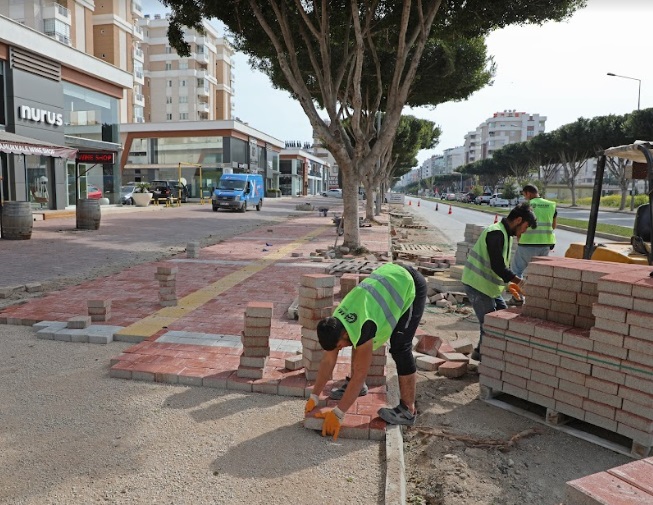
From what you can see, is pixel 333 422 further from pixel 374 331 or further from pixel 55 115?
pixel 55 115

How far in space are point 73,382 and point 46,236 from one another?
12.7 metres

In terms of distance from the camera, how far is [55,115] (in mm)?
24625

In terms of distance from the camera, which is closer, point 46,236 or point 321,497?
point 321,497

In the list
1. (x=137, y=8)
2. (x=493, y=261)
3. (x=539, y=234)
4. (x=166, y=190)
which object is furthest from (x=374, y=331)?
(x=137, y=8)

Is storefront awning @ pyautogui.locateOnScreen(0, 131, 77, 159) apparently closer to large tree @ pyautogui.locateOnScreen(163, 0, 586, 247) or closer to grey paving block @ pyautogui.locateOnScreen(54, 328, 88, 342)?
large tree @ pyautogui.locateOnScreen(163, 0, 586, 247)

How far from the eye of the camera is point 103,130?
1136 inches

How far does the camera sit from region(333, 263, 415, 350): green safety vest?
3.30 meters

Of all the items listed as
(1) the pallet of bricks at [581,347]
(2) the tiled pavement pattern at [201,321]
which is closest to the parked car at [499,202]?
(2) the tiled pavement pattern at [201,321]

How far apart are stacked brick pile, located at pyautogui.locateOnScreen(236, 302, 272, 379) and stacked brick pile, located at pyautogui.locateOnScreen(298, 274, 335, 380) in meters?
0.34

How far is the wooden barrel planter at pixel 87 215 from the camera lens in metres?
17.5

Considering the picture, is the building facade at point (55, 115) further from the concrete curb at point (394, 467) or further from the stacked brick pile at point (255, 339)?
the concrete curb at point (394, 467)

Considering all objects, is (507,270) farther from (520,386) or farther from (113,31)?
(113,31)

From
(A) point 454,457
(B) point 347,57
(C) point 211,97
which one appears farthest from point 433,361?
(C) point 211,97

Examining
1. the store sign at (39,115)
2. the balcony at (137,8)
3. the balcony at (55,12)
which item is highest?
the balcony at (137,8)
